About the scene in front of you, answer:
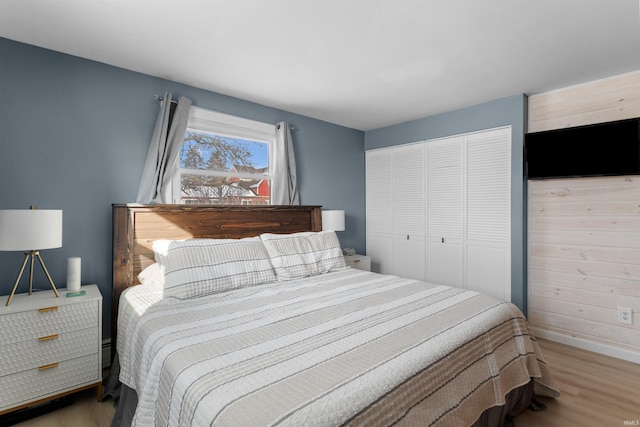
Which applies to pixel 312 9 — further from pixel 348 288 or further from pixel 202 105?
pixel 348 288

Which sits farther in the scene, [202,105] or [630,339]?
[202,105]

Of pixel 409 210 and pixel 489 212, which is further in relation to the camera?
pixel 409 210

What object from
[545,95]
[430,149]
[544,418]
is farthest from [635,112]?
[544,418]

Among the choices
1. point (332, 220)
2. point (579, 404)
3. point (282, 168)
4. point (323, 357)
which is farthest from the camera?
point (332, 220)

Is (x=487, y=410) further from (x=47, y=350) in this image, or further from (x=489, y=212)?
(x=47, y=350)

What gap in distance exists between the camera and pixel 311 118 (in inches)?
163

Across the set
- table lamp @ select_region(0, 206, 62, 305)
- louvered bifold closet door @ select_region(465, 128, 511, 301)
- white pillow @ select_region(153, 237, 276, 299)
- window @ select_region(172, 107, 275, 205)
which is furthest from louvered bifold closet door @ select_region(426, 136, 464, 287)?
table lamp @ select_region(0, 206, 62, 305)

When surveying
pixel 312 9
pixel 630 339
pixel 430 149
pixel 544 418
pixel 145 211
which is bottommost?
A: pixel 544 418

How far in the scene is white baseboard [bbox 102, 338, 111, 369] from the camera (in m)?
2.56

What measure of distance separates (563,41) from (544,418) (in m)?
2.50

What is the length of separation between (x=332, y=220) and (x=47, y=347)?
274 centimetres

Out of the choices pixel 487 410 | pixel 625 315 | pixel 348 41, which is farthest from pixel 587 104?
pixel 487 410

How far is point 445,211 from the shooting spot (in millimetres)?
3953

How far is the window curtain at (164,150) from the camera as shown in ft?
9.13
